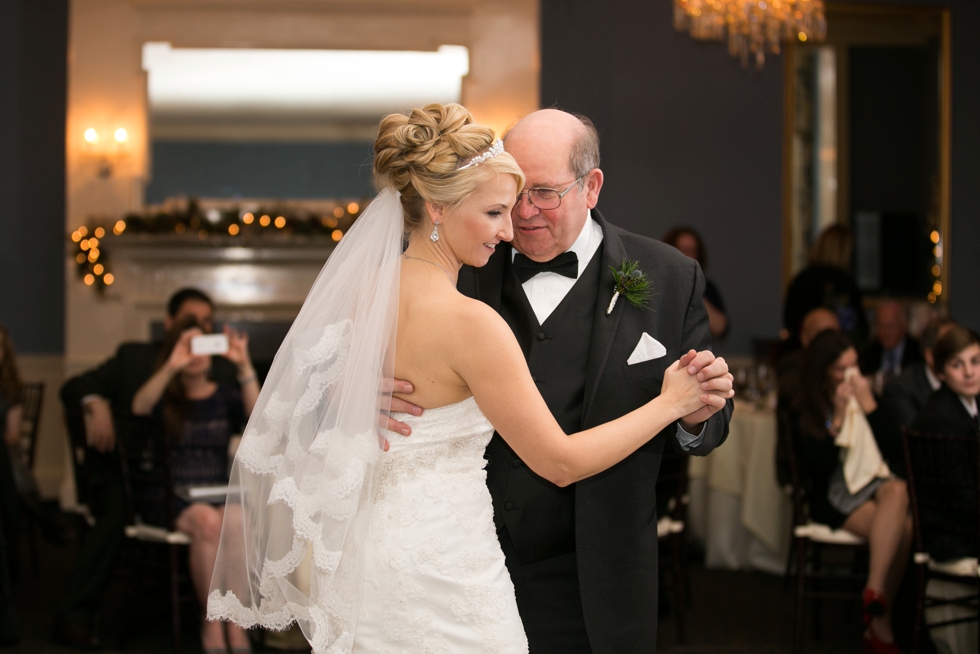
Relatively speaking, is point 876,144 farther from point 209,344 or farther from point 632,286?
point 632,286

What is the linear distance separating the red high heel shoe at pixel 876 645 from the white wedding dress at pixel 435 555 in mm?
2829

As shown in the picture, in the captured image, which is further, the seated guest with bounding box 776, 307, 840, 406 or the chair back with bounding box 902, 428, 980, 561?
the seated guest with bounding box 776, 307, 840, 406

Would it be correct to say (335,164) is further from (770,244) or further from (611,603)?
(611,603)

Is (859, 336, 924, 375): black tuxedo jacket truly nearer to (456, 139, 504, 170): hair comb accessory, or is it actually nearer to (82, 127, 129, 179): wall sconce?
(456, 139, 504, 170): hair comb accessory

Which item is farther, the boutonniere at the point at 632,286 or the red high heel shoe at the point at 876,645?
the red high heel shoe at the point at 876,645

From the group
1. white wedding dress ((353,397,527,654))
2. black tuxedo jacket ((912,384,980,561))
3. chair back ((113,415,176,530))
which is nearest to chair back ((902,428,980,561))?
black tuxedo jacket ((912,384,980,561))

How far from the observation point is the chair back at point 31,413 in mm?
6316

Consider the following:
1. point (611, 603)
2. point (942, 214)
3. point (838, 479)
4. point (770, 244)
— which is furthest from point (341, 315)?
point (942, 214)

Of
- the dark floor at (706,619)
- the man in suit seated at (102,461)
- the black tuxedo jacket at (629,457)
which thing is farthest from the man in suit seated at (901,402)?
the man in suit seated at (102,461)

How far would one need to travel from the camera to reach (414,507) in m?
1.88

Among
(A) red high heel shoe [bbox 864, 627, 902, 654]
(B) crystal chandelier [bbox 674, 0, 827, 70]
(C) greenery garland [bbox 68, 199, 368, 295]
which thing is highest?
(B) crystal chandelier [bbox 674, 0, 827, 70]

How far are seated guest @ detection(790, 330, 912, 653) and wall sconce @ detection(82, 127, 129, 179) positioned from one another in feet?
18.9

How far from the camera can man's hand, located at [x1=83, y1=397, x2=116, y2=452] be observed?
4520mm

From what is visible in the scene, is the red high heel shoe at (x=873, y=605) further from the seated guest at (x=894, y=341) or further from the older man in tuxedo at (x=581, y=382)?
the seated guest at (x=894, y=341)
